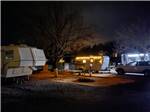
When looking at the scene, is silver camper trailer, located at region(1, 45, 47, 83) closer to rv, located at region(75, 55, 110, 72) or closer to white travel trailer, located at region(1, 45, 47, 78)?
white travel trailer, located at region(1, 45, 47, 78)

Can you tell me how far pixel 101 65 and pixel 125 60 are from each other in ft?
23.9

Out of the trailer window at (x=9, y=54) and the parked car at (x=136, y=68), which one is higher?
the trailer window at (x=9, y=54)

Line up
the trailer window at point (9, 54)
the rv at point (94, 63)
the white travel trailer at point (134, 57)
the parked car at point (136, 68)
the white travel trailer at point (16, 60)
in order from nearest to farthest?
1. the white travel trailer at point (16, 60)
2. the trailer window at point (9, 54)
3. the parked car at point (136, 68)
4. the rv at point (94, 63)
5. the white travel trailer at point (134, 57)

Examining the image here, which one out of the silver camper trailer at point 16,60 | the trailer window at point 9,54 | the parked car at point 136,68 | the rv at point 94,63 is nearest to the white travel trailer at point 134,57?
the rv at point 94,63

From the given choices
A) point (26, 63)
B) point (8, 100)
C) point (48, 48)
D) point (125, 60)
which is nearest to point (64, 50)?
point (48, 48)

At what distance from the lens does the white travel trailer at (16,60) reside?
44.3ft

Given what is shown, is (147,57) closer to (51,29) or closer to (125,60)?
(125,60)

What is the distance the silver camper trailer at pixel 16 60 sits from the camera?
44.3 ft

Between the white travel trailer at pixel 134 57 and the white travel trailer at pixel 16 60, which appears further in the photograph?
the white travel trailer at pixel 134 57

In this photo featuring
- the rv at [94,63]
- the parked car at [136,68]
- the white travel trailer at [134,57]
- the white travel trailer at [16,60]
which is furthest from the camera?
the white travel trailer at [134,57]

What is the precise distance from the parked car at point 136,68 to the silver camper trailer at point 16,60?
1230cm

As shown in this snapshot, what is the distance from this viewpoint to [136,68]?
23.2 meters

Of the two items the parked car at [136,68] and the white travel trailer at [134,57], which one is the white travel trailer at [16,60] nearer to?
the parked car at [136,68]

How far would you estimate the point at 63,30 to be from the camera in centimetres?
2884
